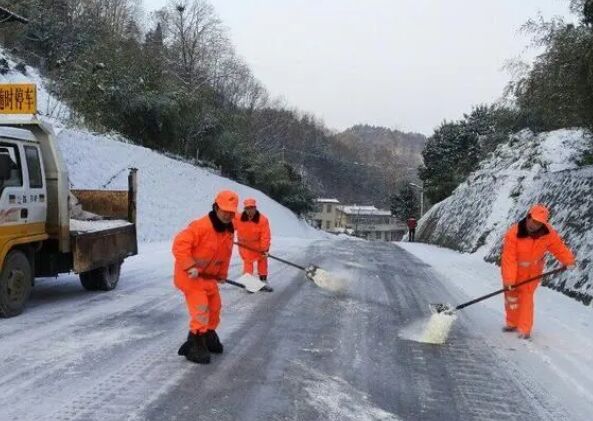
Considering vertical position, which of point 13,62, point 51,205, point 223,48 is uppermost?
point 223,48

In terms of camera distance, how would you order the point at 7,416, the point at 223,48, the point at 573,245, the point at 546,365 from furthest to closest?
the point at 223,48 → the point at 573,245 → the point at 546,365 → the point at 7,416

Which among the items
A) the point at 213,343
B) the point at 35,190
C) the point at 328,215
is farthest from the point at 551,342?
the point at 328,215

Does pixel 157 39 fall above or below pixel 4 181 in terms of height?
above

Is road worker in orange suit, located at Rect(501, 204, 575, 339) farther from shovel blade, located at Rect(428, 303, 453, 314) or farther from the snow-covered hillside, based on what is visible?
the snow-covered hillside

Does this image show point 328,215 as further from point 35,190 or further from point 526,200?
point 35,190

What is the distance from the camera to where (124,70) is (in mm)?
27734

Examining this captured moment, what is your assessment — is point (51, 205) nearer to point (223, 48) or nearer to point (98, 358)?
point (98, 358)

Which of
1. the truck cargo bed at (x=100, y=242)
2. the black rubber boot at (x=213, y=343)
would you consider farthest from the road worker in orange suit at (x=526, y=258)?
the truck cargo bed at (x=100, y=242)

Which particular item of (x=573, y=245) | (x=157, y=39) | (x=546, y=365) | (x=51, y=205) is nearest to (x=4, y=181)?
(x=51, y=205)

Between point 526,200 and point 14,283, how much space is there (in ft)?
46.4

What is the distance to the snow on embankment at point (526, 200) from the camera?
1133cm

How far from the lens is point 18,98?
445 inches

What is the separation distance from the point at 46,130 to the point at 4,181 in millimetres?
1311

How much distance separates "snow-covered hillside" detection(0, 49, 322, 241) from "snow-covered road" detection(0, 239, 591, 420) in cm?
1216
